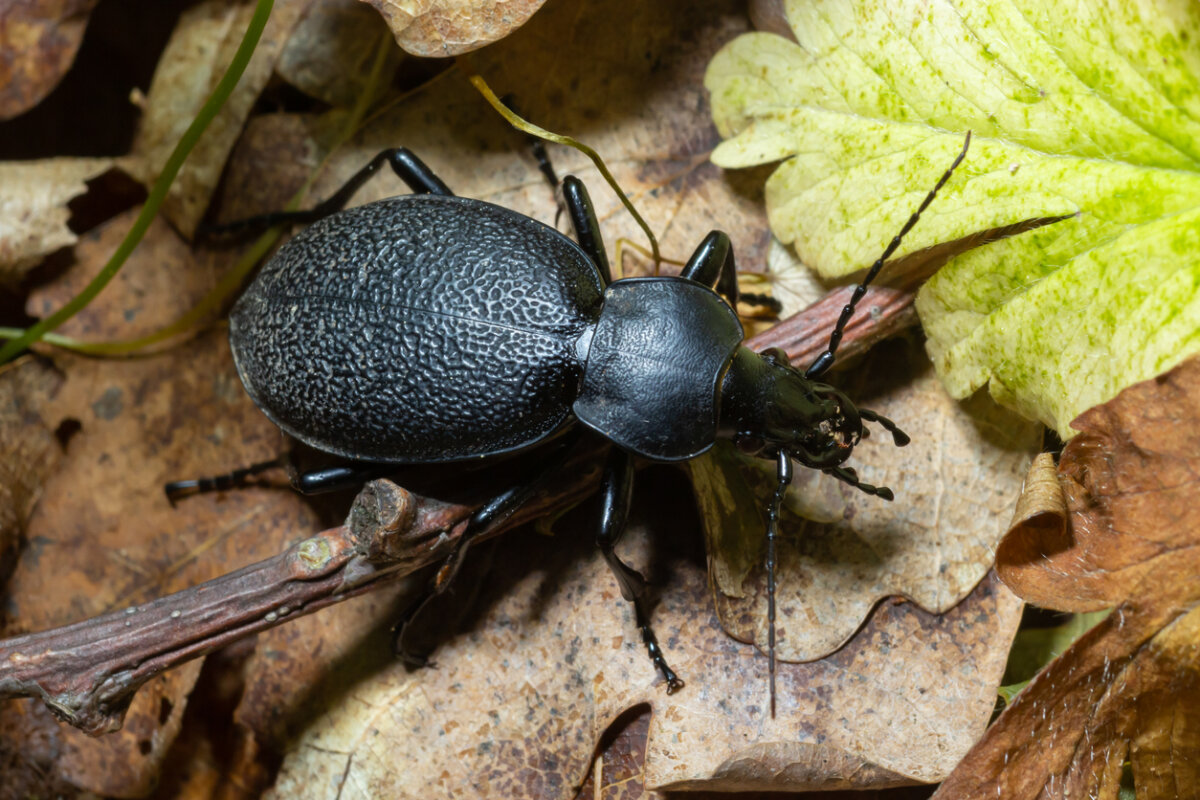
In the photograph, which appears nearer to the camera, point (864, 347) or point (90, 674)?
point (90, 674)

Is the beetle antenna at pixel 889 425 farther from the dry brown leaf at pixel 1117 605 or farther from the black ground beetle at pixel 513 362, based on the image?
the dry brown leaf at pixel 1117 605

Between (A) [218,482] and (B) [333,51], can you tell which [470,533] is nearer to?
(A) [218,482]

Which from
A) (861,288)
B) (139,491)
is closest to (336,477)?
(139,491)

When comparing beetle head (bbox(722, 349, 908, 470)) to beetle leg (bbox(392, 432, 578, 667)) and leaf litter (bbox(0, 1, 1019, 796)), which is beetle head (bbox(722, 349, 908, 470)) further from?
beetle leg (bbox(392, 432, 578, 667))

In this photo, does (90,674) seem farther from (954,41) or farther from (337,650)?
(954,41)

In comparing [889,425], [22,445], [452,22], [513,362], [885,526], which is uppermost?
[452,22]

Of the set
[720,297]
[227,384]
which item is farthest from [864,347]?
[227,384]
